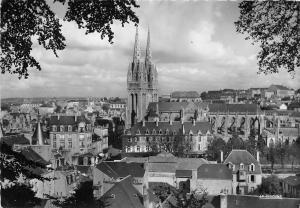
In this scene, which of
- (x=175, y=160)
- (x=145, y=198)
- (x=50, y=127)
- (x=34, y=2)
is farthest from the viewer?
(x=50, y=127)

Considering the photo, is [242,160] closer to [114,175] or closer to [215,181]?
[215,181]

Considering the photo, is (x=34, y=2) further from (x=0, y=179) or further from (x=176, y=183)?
(x=176, y=183)

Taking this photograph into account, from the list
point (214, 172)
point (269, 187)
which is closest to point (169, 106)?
point (214, 172)

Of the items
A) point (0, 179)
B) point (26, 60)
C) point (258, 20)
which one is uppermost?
point (258, 20)

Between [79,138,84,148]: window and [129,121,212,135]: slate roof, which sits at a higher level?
[129,121,212,135]: slate roof

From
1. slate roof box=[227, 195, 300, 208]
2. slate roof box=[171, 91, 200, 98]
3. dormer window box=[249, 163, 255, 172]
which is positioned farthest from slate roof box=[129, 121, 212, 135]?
slate roof box=[171, 91, 200, 98]

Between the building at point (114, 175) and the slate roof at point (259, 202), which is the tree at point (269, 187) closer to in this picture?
the slate roof at point (259, 202)

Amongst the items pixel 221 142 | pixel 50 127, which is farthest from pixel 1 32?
pixel 221 142

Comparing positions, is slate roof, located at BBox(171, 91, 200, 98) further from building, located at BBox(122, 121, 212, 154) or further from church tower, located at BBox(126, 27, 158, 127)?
building, located at BBox(122, 121, 212, 154)
